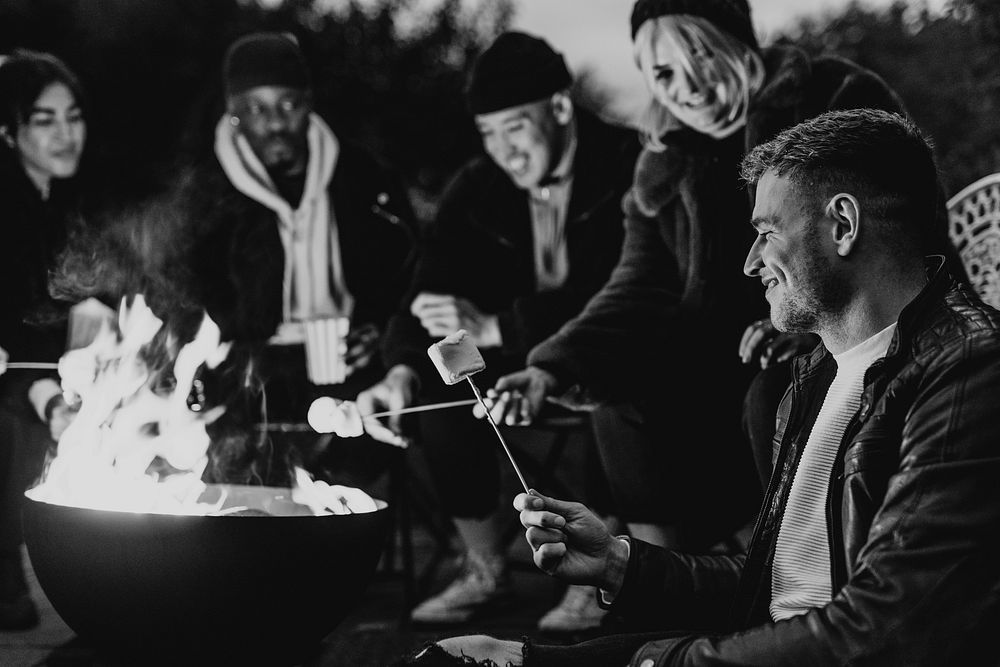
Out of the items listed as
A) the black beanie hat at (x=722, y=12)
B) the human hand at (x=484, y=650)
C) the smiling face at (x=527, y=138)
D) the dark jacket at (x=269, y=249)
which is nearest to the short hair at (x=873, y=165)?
the human hand at (x=484, y=650)

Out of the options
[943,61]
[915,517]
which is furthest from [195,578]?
[943,61]

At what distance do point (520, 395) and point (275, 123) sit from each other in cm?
190

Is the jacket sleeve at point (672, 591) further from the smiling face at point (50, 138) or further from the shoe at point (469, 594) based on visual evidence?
the smiling face at point (50, 138)

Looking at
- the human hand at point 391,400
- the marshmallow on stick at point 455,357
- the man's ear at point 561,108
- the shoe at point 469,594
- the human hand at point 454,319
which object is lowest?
the shoe at point 469,594

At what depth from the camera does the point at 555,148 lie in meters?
4.20

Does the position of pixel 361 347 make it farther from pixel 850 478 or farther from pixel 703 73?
pixel 850 478

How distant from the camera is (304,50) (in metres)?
8.99

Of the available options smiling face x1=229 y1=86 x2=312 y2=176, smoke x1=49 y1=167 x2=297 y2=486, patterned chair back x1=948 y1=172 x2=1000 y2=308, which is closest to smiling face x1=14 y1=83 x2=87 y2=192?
smoke x1=49 y1=167 x2=297 y2=486

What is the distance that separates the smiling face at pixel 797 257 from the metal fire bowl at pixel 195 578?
3.50 ft

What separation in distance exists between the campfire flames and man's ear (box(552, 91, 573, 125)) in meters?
1.69

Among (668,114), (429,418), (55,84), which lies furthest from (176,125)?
(668,114)

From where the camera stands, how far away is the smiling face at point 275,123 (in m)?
4.41

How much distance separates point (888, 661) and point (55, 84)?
3902 millimetres

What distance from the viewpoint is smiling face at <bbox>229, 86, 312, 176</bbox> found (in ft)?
14.5
